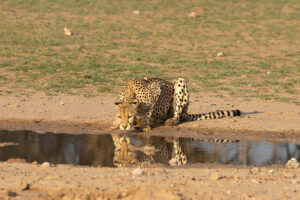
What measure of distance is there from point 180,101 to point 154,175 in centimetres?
529

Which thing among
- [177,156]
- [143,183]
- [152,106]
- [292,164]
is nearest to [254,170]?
[292,164]

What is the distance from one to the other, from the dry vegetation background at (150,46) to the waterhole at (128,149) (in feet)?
14.7

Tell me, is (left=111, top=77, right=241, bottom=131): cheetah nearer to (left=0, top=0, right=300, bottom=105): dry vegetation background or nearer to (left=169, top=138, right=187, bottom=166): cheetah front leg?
(left=169, top=138, right=187, bottom=166): cheetah front leg

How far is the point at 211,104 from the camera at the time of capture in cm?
1580

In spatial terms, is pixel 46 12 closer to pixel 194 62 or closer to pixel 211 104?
pixel 194 62

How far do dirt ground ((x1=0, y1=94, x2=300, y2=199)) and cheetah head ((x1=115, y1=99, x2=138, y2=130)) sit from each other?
22.3 inches

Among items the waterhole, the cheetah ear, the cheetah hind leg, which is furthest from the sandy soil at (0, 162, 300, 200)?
the cheetah hind leg

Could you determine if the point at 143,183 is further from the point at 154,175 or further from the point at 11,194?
the point at 11,194

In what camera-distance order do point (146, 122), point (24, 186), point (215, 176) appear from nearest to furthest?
point (24, 186) → point (215, 176) → point (146, 122)

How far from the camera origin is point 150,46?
23641 millimetres

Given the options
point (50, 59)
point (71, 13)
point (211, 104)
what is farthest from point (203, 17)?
point (211, 104)

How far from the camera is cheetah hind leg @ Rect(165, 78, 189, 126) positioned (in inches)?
538

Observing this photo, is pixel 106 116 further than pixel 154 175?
Yes

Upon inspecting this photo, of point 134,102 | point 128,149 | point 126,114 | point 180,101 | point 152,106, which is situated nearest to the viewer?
point 128,149
